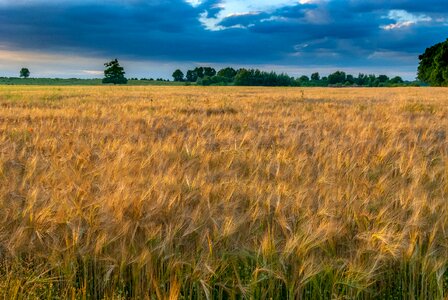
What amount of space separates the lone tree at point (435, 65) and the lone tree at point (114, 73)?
53.8 meters

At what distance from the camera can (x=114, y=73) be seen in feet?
Answer: 286

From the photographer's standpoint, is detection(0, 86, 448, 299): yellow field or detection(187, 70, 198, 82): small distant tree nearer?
detection(0, 86, 448, 299): yellow field

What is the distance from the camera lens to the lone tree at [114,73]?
86.9 m

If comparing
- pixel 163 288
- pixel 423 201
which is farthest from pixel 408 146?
pixel 163 288

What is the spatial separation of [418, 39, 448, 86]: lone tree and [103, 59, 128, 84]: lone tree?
53.8 meters

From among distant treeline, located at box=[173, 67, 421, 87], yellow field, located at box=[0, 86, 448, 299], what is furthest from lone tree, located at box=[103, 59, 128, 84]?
yellow field, located at box=[0, 86, 448, 299]

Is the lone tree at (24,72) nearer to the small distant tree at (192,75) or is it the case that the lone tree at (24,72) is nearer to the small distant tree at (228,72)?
the small distant tree at (192,75)

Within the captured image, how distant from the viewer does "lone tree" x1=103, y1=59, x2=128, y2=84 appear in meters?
86.9

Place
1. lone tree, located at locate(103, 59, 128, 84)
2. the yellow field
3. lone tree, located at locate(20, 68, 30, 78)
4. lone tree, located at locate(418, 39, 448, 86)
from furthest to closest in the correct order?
lone tree, located at locate(20, 68, 30, 78)
lone tree, located at locate(103, 59, 128, 84)
lone tree, located at locate(418, 39, 448, 86)
the yellow field

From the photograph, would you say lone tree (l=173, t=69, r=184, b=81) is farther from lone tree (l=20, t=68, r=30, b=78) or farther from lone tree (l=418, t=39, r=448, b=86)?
lone tree (l=418, t=39, r=448, b=86)

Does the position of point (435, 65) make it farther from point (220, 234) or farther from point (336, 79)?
point (220, 234)

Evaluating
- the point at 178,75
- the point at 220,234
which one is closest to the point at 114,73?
the point at 178,75

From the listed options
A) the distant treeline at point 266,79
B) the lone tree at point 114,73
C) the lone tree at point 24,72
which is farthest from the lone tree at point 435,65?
the lone tree at point 24,72

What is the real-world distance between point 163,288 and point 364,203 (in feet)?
4.92
